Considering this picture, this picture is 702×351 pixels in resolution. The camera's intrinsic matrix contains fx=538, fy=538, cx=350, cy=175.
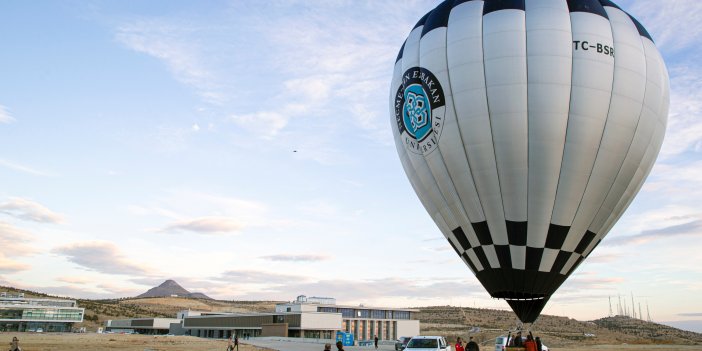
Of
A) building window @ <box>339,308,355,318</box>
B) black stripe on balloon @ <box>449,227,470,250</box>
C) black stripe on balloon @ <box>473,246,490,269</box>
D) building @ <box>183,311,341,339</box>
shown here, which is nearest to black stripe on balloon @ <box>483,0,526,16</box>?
black stripe on balloon @ <box>449,227,470,250</box>

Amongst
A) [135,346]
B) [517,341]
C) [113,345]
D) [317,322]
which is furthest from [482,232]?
[317,322]

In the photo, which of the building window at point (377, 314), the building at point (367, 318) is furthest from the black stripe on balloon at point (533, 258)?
the building window at point (377, 314)

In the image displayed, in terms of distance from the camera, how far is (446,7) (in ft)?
93.0

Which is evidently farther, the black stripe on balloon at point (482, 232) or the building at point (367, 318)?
the building at point (367, 318)

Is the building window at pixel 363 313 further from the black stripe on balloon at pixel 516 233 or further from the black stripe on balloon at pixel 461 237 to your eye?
the black stripe on balloon at pixel 516 233

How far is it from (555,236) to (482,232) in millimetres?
3279

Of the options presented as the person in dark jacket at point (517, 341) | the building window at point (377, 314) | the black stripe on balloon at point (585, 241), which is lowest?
the person in dark jacket at point (517, 341)

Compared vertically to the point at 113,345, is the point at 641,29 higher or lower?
higher

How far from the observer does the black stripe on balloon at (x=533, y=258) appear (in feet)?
81.0

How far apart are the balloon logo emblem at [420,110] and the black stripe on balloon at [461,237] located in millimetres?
4222

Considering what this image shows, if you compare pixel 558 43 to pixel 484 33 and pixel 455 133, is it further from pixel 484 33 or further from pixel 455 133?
pixel 455 133

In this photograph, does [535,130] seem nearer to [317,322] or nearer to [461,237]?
[461,237]

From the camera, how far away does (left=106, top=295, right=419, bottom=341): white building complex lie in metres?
88.3

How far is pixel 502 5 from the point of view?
26.1 meters
